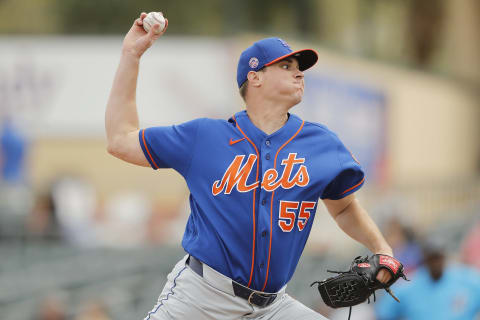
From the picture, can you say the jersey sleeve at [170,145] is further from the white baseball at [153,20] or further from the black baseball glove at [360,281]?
the black baseball glove at [360,281]

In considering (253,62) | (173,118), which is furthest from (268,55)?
(173,118)

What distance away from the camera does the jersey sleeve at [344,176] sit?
13.5 ft

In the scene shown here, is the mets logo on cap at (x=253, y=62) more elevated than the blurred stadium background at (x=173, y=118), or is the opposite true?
the mets logo on cap at (x=253, y=62)

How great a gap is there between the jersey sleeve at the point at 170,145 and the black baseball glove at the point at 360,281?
796 millimetres

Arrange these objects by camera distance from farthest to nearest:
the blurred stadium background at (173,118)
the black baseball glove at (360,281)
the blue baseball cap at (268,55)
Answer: the blurred stadium background at (173,118) → the blue baseball cap at (268,55) → the black baseball glove at (360,281)

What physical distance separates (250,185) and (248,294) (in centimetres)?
47

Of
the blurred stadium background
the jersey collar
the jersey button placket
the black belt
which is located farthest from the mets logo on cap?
the blurred stadium background

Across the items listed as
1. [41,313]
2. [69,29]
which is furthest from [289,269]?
[69,29]

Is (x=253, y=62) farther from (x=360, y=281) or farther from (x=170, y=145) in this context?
(x=360, y=281)

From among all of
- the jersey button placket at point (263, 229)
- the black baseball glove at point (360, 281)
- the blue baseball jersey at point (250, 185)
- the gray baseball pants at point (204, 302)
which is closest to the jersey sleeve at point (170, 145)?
the blue baseball jersey at point (250, 185)

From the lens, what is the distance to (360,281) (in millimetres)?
4066

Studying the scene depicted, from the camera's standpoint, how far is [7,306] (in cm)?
900

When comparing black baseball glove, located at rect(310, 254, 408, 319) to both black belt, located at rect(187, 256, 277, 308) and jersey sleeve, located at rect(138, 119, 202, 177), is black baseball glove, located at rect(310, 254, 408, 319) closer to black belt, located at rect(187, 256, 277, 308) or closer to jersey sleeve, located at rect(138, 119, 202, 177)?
black belt, located at rect(187, 256, 277, 308)

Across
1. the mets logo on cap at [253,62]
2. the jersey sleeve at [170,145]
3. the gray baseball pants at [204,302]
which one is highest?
the mets logo on cap at [253,62]
